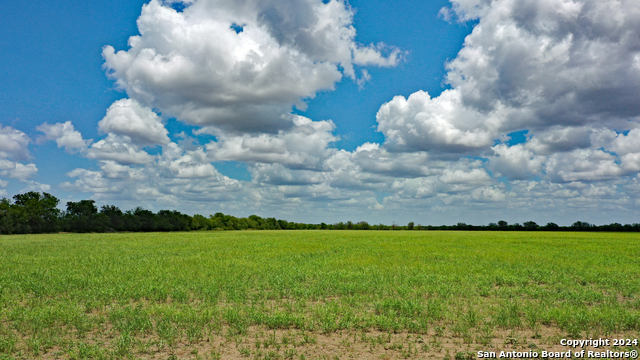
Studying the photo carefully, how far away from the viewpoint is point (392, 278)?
59.9 feet

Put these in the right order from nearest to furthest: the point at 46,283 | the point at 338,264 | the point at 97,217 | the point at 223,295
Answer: the point at 223,295 → the point at 46,283 → the point at 338,264 → the point at 97,217

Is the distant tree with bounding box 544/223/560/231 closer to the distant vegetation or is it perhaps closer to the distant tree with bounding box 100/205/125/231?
the distant vegetation

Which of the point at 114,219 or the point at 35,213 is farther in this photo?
the point at 114,219

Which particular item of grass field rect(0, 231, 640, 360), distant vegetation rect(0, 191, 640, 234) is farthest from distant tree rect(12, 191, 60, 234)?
grass field rect(0, 231, 640, 360)

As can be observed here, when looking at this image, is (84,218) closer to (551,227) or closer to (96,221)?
(96,221)

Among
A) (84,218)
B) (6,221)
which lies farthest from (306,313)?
(84,218)

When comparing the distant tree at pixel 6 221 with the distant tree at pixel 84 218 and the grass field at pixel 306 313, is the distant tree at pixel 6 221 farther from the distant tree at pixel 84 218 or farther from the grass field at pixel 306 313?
the grass field at pixel 306 313

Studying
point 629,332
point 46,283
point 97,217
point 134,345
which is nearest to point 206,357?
point 134,345

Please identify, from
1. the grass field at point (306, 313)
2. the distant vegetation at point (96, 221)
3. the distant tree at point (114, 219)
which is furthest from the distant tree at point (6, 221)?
the grass field at point (306, 313)

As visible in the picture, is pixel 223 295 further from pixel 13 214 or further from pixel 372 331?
pixel 13 214

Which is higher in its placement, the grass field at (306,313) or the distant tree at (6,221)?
the distant tree at (6,221)

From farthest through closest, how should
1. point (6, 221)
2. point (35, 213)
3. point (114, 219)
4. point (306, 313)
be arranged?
point (114, 219)
point (35, 213)
point (6, 221)
point (306, 313)

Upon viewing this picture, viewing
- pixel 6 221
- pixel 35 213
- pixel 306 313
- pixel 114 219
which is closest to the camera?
pixel 306 313

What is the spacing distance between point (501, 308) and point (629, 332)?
3239 mm
